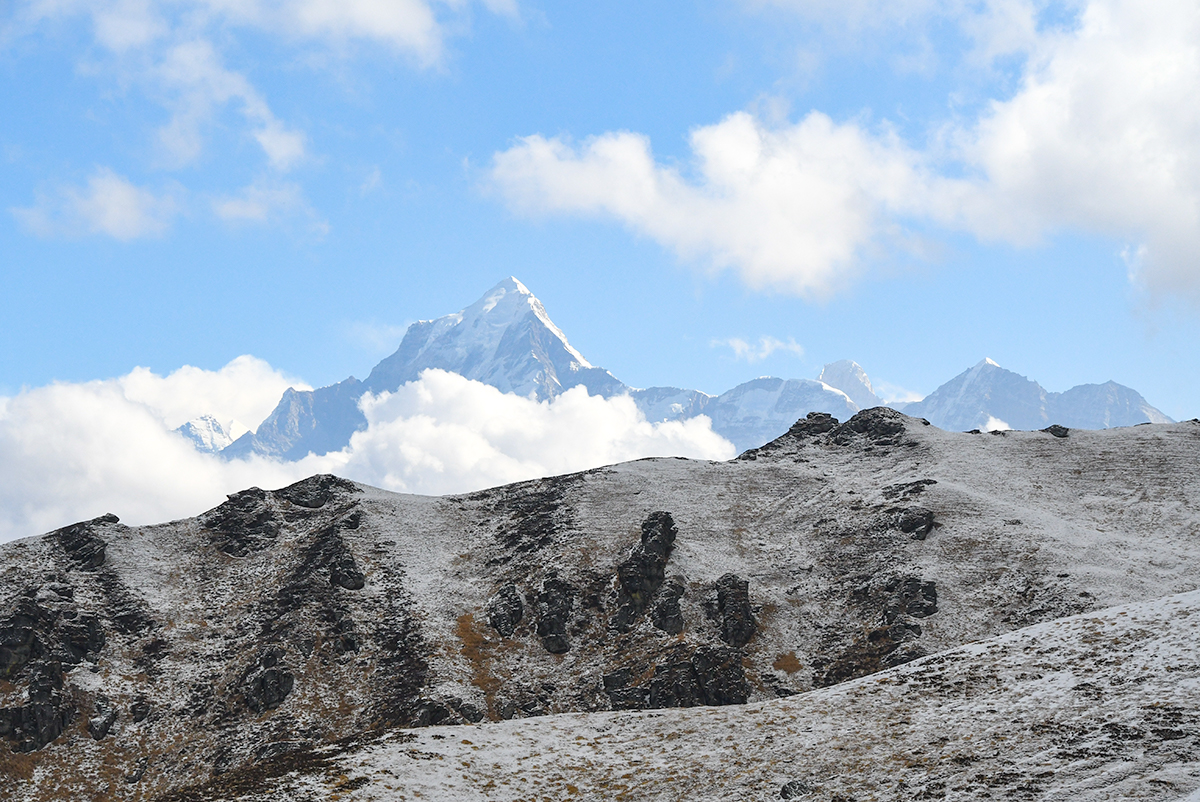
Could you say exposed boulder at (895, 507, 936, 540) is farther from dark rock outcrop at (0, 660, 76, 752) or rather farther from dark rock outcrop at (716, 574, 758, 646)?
dark rock outcrop at (0, 660, 76, 752)

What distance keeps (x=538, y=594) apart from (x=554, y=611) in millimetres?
3715

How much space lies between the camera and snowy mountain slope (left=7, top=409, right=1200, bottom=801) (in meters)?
62.4

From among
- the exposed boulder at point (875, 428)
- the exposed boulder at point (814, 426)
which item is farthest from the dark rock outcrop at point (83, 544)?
the exposed boulder at point (875, 428)

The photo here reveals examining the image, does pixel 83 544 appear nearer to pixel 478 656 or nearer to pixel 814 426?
pixel 478 656

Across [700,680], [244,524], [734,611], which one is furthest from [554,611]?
[244,524]

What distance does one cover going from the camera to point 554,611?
7350 centimetres

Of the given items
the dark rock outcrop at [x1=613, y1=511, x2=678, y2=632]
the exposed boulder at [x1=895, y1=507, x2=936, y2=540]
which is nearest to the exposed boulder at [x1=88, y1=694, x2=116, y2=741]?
the dark rock outcrop at [x1=613, y1=511, x2=678, y2=632]

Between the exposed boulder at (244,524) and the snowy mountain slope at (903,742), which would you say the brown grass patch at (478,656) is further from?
the snowy mountain slope at (903,742)

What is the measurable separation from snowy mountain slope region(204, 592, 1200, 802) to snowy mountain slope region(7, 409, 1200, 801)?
3074cm

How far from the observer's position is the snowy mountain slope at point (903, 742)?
20.8 metres

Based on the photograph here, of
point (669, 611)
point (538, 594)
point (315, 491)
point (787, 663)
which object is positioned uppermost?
point (315, 491)

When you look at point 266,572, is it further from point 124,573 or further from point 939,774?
point 939,774

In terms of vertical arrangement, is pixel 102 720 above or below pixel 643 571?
below

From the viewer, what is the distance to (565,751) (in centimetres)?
2853
